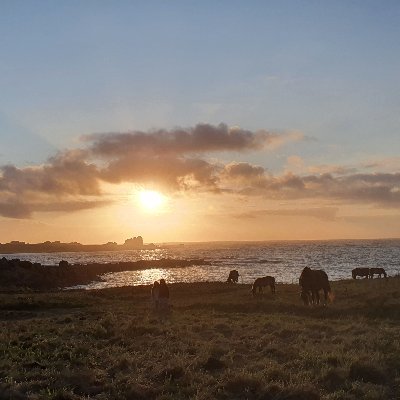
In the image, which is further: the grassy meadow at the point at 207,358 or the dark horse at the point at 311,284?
the dark horse at the point at 311,284

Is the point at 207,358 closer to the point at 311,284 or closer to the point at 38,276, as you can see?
the point at 311,284

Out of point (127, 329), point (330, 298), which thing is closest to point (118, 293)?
point (330, 298)

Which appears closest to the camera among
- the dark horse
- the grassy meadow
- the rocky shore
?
the grassy meadow

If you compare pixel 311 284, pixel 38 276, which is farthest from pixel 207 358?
pixel 38 276

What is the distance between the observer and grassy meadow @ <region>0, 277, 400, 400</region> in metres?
11.8

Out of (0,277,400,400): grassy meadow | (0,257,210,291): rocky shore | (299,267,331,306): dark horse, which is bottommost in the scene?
(0,257,210,291): rocky shore

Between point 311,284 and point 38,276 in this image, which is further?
point 38,276

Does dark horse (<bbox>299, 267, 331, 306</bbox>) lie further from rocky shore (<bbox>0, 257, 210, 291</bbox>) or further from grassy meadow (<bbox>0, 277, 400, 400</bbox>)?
rocky shore (<bbox>0, 257, 210, 291</bbox>)

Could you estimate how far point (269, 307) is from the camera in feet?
99.6

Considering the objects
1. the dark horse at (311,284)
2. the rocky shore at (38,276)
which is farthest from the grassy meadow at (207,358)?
the rocky shore at (38,276)

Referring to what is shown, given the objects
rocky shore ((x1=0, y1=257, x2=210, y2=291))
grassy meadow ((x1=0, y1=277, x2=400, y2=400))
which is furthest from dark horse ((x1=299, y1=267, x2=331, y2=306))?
rocky shore ((x1=0, y1=257, x2=210, y2=291))

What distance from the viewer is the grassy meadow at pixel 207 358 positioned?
38.9ft

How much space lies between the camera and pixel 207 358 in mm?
14641

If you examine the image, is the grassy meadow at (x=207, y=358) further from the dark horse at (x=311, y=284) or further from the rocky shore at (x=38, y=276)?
the rocky shore at (x=38, y=276)
